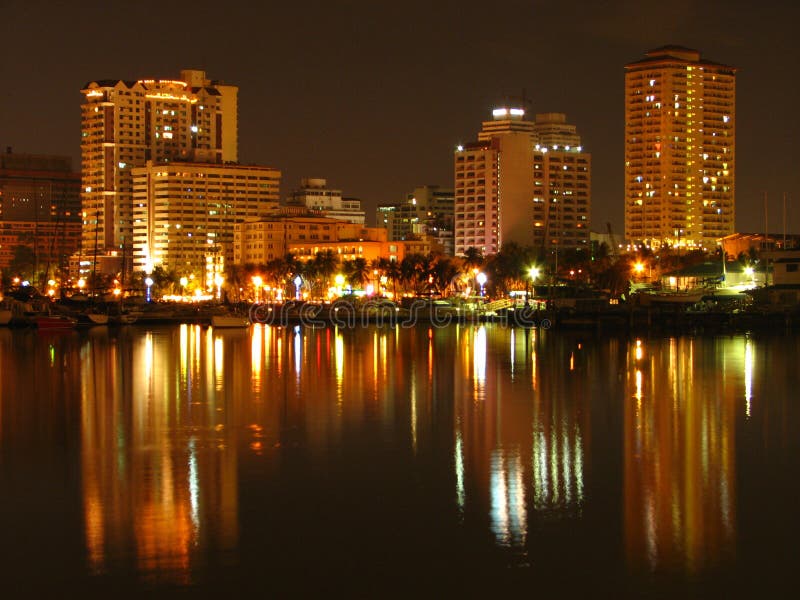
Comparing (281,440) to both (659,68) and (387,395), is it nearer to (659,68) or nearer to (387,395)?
(387,395)

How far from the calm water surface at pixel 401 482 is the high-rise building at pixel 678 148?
14376 cm

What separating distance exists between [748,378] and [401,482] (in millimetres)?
21727

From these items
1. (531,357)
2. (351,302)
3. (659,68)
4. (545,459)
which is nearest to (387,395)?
(545,459)

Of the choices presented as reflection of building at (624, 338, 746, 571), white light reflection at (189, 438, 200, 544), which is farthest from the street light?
white light reflection at (189, 438, 200, 544)

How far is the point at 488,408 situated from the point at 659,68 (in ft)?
513

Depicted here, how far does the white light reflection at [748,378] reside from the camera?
30641 mm

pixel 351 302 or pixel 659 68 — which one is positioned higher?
pixel 659 68

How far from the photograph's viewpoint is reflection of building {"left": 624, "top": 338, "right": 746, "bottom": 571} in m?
16.2

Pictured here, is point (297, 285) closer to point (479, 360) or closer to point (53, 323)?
point (53, 323)

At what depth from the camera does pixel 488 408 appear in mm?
29953

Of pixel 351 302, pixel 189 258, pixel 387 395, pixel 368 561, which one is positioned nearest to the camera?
pixel 368 561

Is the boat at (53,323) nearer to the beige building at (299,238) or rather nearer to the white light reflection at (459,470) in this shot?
the white light reflection at (459,470)

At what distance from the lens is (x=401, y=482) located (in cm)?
2022

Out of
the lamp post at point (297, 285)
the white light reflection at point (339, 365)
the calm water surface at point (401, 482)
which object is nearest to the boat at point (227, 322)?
the white light reflection at point (339, 365)
